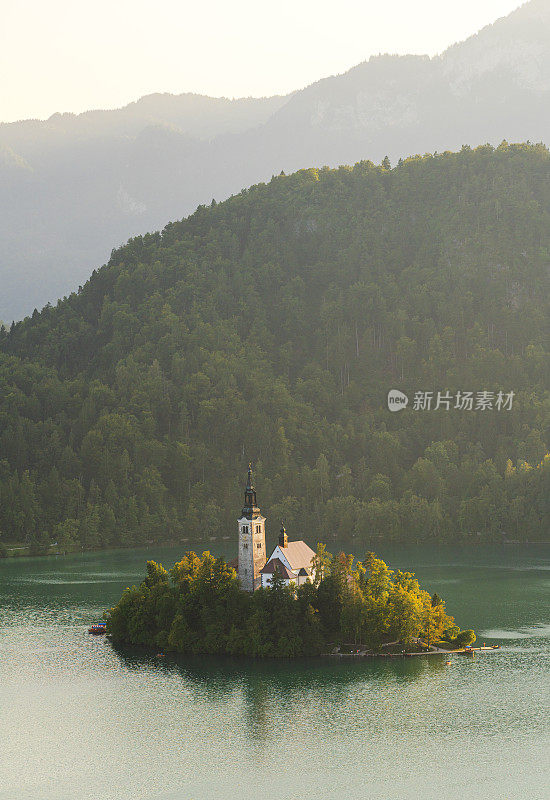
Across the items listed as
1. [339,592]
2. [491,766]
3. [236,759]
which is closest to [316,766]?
[236,759]

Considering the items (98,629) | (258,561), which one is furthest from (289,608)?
(98,629)

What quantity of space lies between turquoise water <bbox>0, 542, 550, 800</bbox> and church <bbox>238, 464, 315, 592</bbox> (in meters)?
8.16

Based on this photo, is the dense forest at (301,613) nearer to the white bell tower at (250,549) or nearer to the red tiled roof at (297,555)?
the white bell tower at (250,549)

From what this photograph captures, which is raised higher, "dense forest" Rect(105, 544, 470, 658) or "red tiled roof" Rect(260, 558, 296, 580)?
"red tiled roof" Rect(260, 558, 296, 580)

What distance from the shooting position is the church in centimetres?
11038

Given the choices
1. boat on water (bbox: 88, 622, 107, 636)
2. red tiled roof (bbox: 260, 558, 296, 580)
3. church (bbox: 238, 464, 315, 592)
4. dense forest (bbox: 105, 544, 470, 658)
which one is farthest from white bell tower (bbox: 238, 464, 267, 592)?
boat on water (bbox: 88, 622, 107, 636)

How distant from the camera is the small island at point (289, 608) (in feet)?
350

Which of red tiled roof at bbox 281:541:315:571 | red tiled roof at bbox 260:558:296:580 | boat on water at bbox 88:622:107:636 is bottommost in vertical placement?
boat on water at bbox 88:622:107:636

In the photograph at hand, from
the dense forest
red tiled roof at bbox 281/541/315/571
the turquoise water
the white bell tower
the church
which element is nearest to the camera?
the turquoise water

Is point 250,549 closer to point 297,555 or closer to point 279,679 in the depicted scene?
point 297,555

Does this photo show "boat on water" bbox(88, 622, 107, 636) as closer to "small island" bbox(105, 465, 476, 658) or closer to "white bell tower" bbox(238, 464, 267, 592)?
"small island" bbox(105, 465, 476, 658)

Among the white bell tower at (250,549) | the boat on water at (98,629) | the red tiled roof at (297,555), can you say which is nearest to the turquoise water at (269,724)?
the boat on water at (98,629)

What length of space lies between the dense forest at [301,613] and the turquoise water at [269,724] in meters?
2.56

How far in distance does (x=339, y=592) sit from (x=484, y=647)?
16935 millimetres
